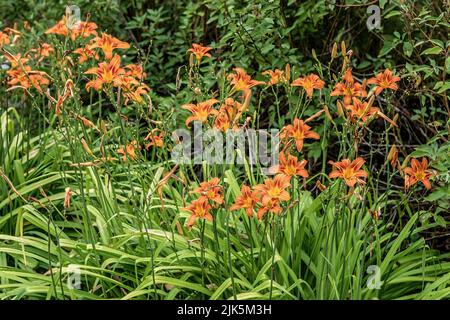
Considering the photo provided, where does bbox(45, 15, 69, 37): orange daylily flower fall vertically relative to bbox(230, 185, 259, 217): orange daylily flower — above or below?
above

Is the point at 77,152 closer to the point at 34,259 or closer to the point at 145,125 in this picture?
the point at 34,259

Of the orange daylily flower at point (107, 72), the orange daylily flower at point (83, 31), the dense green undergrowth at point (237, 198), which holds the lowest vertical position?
the dense green undergrowth at point (237, 198)

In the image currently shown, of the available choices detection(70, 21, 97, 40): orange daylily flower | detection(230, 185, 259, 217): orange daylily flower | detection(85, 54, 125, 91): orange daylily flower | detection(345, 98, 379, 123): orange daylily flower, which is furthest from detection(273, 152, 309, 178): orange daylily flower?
detection(70, 21, 97, 40): orange daylily flower

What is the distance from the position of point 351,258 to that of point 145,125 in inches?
92.9

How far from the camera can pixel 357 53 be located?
15.0 feet

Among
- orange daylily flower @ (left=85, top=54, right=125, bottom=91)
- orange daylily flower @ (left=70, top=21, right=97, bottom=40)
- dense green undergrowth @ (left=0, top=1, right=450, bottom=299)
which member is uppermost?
orange daylily flower @ (left=70, top=21, right=97, bottom=40)

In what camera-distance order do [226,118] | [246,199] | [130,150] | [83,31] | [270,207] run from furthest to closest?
[83,31]
[130,150]
[226,118]
[246,199]
[270,207]

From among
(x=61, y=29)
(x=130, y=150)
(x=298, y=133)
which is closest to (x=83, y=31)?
(x=61, y=29)

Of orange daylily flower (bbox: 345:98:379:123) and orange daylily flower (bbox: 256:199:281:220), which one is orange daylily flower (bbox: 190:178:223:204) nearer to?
orange daylily flower (bbox: 256:199:281:220)

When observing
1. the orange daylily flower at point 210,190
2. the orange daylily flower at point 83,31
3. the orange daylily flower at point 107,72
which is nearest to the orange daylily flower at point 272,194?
the orange daylily flower at point 210,190

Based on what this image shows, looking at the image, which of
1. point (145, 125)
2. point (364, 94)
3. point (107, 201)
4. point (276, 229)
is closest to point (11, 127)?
point (145, 125)

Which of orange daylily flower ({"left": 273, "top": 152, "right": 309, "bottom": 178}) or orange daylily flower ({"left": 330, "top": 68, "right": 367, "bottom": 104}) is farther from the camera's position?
orange daylily flower ({"left": 330, "top": 68, "right": 367, "bottom": 104})

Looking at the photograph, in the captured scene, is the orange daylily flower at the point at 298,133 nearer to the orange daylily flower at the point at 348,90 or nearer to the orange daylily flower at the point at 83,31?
the orange daylily flower at the point at 348,90

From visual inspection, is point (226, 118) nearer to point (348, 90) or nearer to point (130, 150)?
point (348, 90)
